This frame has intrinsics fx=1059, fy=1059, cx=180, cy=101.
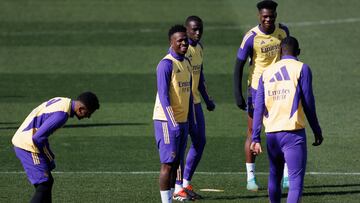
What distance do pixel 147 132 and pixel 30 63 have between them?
9.20 meters

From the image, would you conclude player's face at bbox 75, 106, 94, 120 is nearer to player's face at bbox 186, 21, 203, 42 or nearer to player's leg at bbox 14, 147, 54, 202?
player's leg at bbox 14, 147, 54, 202

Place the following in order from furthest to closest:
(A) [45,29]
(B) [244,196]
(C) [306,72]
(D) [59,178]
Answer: (A) [45,29] → (D) [59,178] → (B) [244,196] → (C) [306,72]

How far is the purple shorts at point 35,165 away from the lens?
41.8 feet

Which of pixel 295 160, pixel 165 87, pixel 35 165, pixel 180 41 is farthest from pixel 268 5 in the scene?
pixel 35 165

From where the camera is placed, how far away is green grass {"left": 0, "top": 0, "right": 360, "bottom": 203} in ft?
52.1

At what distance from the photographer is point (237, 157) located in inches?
702

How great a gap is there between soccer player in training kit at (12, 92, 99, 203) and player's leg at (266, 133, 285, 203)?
213 centimetres

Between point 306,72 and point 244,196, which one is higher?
point 306,72

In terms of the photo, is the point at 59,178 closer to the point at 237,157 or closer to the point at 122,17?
the point at 237,157

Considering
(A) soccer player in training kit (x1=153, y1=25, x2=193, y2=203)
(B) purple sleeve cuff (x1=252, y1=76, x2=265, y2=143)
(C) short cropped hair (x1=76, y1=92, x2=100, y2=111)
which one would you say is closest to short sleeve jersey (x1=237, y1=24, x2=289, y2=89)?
(A) soccer player in training kit (x1=153, y1=25, x2=193, y2=203)

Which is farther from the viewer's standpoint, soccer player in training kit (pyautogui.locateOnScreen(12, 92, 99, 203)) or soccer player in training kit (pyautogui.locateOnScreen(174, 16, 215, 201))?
soccer player in training kit (pyautogui.locateOnScreen(174, 16, 215, 201))

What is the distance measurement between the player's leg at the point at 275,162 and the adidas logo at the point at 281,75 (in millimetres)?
655

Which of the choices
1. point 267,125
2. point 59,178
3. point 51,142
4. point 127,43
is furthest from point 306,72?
point 127,43

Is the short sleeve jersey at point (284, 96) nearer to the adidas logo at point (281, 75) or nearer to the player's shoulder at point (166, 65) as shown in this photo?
the adidas logo at point (281, 75)
